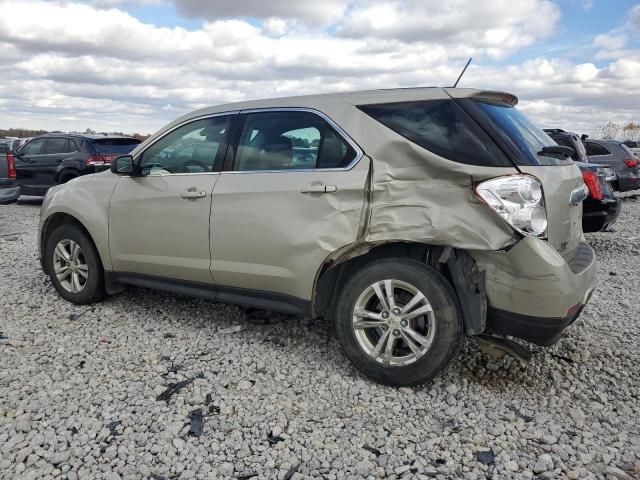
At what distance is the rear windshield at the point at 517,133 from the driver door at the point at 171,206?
1884 mm

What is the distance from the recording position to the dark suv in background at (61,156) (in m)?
12.1

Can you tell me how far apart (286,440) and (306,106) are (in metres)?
2.17

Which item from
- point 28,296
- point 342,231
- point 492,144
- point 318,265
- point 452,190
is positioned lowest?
point 28,296

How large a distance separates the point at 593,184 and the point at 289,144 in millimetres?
4879

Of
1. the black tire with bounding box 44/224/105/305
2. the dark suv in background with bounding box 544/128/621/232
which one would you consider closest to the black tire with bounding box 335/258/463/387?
the black tire with bounding box 44/224/105/305

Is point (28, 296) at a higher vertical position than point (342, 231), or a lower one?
lower

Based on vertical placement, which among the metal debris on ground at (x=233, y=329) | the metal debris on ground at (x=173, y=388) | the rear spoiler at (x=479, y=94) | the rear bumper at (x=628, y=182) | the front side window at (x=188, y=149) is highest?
the rear spoiler at (x=479, y=94)

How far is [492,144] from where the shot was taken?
3.06 metres

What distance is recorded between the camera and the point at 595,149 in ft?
44.5

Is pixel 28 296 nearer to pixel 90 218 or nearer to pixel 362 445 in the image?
pixel 90 218

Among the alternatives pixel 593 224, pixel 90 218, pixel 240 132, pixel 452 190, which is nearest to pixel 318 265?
pixel 452 190

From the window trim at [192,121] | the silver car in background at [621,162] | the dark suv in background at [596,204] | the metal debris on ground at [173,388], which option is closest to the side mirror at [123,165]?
the window trim at [192,121]

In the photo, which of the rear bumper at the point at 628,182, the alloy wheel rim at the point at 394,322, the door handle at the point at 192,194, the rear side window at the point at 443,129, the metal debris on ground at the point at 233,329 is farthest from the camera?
the rear bumper at the point at 628,182

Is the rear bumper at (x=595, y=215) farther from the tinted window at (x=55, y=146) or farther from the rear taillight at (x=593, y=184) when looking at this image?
the tinted window at (x=55, y=146)
